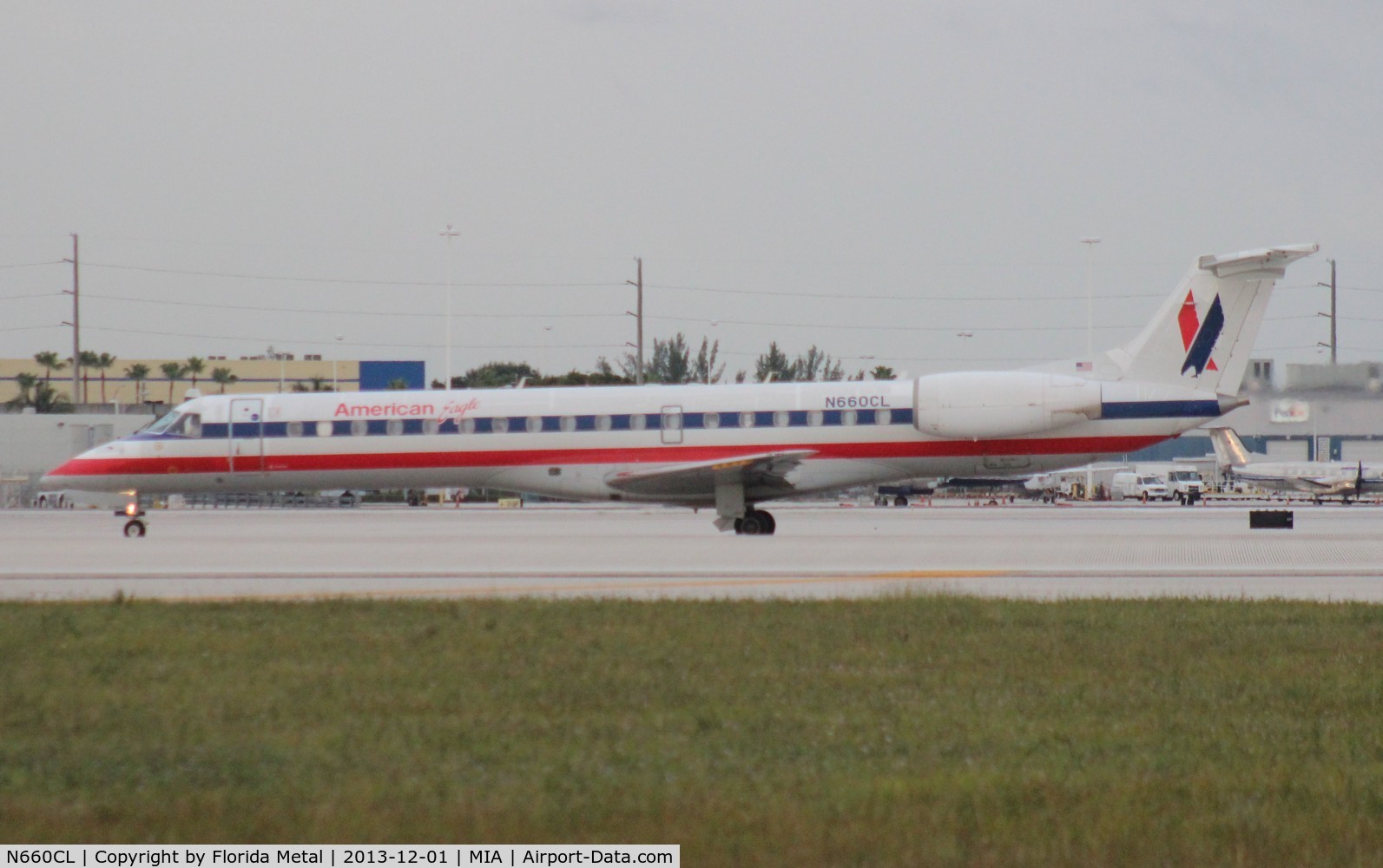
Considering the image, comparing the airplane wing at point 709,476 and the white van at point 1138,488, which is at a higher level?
the airplane wing at point 709,476

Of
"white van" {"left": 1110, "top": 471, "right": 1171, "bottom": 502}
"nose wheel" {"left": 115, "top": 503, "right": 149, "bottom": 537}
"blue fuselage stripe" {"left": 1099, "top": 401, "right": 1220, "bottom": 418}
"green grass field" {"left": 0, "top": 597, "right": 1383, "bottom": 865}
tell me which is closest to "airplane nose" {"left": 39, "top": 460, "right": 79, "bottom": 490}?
"nose wheel" {"left": 115, "top": 503, "right": 149, "bottom": 537}

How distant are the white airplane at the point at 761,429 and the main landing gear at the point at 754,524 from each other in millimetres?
40

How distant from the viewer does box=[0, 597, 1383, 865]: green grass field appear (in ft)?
20.9

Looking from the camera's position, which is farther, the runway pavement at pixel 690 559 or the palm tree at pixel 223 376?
the palm tree at pixel 223 376

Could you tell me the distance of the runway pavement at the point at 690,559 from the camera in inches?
679

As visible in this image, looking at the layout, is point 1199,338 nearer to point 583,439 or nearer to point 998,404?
point 998,404

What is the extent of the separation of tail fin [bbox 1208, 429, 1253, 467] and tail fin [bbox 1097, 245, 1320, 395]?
46825 millimetres

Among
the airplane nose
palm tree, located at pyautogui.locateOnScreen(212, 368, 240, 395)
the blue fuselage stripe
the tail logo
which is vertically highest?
palm tree, located at pyautogui.locateOnScreen(212, 368, 240, 395)

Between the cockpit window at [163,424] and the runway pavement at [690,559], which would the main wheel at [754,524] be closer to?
the runway pavement at [690,559]

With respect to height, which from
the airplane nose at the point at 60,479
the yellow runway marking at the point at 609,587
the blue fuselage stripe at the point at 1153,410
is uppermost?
the blue fuselage stripe at the point at 1153,410

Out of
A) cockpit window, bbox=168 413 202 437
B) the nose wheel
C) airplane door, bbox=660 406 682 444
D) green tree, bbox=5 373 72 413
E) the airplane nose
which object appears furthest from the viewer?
green tree, bbox=5 373 72 413

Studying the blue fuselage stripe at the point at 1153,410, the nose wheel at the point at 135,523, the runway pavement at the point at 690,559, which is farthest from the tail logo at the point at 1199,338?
the nose wheel at the point at 135,523

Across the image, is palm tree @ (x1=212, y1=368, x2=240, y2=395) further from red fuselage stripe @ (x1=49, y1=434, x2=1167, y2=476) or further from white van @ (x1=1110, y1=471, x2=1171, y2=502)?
red fuselage stripe @ (x1=49, y1=434, x2=1167, y2=476)

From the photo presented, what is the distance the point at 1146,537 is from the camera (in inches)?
1082
